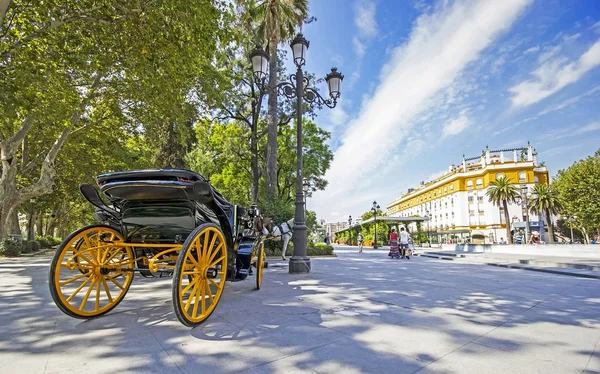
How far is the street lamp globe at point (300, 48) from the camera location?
845cm

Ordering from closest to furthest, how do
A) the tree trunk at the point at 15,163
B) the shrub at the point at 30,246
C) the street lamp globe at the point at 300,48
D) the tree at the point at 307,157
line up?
the street lamp globe at the point at 300,48 → the tree trunk at the point at 15,163 → the shrub at the point at 30,246 → the tree at the point at 307,157

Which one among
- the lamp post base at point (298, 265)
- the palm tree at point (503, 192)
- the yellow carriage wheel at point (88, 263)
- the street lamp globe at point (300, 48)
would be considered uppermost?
the palm tree at point (503, 192)

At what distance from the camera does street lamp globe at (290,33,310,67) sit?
332 inches

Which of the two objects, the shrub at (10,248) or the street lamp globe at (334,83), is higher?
the street lamp globe at (334,83)

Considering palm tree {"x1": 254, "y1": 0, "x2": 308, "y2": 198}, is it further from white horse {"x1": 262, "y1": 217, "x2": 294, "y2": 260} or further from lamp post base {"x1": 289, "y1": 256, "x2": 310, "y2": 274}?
lamp post base {"x1": 289, "y1": 256, "x2": 310, "y2": 274}

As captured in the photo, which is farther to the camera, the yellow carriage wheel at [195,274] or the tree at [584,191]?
the tree at [584,191]

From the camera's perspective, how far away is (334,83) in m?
9.04

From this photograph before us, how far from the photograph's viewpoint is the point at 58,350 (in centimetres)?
267

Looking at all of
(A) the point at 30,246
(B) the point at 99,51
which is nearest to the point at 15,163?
(B) the point at 99,51

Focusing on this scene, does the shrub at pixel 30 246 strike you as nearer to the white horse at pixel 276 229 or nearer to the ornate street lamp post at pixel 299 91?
the white horse at pixel 276 229

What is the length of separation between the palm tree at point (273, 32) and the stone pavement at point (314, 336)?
445 inches

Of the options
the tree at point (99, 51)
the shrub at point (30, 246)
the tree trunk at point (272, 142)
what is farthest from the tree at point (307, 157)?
the shrub at point (30, 246)

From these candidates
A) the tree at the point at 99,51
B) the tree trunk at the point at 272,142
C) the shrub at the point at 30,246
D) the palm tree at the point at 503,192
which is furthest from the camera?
the palm tree at the point at 503,192

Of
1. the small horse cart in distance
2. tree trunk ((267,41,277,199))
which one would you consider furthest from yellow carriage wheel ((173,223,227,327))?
tree trunk ((267,41,277,199))
